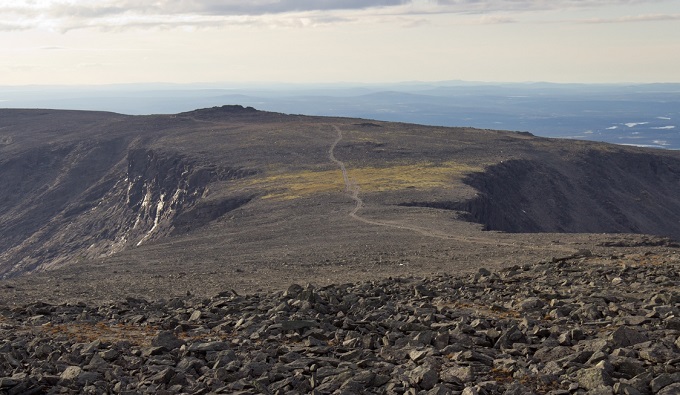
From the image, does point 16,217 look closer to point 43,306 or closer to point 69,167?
point 69,167

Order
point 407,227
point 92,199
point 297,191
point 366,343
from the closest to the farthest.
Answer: point 366,343 → point 407,227 → point 297,191 → point 92,199

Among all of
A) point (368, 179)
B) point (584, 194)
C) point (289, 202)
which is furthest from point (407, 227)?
point (584, 194)

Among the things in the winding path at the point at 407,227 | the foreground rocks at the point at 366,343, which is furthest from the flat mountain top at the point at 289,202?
the foreground rocks at the point at 366,343

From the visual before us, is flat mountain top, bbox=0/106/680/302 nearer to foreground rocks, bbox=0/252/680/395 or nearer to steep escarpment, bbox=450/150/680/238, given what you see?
steep escarpment, bbox=450/150/680/238

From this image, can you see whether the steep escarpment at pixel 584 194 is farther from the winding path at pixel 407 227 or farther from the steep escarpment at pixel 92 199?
the steep escarpment at pixel 92 199

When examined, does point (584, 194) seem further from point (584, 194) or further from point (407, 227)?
point (407, 227)
